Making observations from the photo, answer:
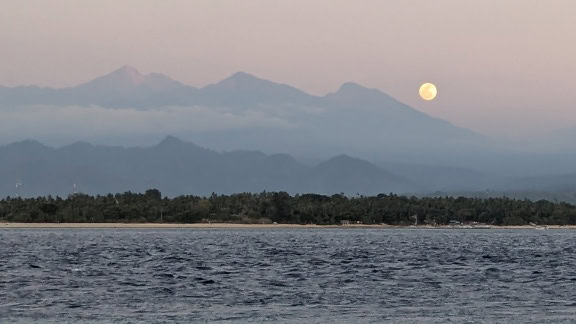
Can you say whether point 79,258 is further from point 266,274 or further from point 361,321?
point 361,321

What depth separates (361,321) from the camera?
5666 cm

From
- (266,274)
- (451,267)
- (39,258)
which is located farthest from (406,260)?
(39,258)

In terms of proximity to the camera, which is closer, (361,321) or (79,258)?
(361,321)

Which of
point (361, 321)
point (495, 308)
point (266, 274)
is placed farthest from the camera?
point (266, 274)

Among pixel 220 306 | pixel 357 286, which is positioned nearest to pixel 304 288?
pixel 357 286

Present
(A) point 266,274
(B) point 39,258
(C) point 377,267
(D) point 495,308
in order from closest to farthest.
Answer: (D) point 495,308 → (A) point 266,274 → (C) point 377,267 → (B) point 39,258

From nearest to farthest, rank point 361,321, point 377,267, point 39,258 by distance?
point 361,321 < point 377,267 < point 39,258

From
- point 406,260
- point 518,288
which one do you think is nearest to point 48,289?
point 518,288

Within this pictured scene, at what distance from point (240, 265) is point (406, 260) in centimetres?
2153

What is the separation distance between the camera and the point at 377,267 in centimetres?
10519

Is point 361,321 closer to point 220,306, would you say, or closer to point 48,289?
point 220,306

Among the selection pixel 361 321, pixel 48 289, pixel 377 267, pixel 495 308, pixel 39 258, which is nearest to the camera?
pixel 361 321

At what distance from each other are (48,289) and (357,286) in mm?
21474

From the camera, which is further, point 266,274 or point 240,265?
point 240,265
